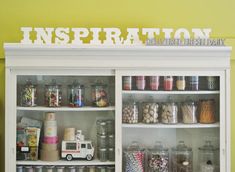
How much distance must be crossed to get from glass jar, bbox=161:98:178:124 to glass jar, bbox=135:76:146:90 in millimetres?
191

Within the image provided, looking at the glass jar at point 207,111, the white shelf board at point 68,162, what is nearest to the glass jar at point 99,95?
the white shelf board at point 68,162

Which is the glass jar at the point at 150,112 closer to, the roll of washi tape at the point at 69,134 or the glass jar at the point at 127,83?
the glass jar at the point at 127,83

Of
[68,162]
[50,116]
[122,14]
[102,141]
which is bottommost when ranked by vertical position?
[68,162]

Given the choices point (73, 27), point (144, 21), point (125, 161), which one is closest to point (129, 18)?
point (144, 21)

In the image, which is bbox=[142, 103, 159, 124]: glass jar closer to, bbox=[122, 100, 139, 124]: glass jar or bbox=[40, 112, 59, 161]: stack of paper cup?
bbox=[122, 100, 139, 124]: glass jar

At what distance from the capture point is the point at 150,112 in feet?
8.68

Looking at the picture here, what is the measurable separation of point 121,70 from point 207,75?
1.84 ft

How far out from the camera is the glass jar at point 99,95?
8.63ft

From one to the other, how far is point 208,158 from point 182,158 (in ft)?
0.56

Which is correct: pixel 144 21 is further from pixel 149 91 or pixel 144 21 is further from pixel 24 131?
pixel 24 131

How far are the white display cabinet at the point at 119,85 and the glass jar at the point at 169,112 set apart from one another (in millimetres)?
37

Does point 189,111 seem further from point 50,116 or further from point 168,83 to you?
point 50,116

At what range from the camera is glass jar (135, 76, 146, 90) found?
2.60 metres

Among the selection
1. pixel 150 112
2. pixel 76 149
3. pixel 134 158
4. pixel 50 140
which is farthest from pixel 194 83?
pixel 50 140
